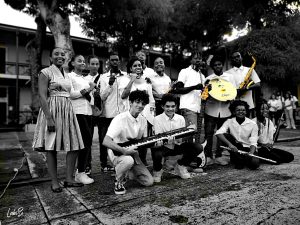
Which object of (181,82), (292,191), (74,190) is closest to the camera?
(292,191)

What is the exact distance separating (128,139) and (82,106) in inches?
31.9

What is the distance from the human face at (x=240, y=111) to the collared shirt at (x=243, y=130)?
127mm

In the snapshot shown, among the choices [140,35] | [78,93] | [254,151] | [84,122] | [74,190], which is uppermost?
[140,35]

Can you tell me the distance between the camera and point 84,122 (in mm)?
3488

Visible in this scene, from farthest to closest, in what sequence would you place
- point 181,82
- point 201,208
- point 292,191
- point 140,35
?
point 140,35 < point 181,82 < point 292,191 < point 201,208

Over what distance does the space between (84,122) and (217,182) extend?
193cm

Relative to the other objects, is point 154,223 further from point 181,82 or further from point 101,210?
point 181,82

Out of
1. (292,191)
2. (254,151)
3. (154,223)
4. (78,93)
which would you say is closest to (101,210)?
(154,223)

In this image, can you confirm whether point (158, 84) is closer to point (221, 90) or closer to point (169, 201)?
point (221, 90)

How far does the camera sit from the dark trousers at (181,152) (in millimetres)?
3379

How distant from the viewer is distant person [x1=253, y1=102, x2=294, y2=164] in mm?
4281

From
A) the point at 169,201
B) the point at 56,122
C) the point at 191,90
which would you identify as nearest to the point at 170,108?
the point at 191,90

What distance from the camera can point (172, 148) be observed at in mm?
3592

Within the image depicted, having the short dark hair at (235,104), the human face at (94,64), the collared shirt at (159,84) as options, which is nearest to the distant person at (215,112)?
the short dark hair at (235,104)
